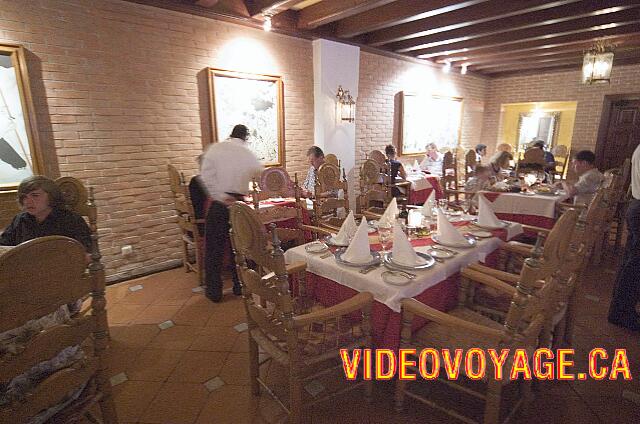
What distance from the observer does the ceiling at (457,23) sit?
12.6 feet

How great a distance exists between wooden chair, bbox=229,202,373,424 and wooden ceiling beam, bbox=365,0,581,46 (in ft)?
12.9

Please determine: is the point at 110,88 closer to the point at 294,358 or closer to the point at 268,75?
the point at 268,75

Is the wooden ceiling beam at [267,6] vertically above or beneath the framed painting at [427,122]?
above

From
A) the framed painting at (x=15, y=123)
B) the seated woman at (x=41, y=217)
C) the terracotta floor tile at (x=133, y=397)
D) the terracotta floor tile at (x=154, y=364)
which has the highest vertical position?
the framed painting at (x=15, y=123)

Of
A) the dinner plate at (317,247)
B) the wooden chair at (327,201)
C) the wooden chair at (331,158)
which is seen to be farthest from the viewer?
the wooden chair at (331,158)

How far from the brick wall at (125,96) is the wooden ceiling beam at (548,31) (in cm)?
322

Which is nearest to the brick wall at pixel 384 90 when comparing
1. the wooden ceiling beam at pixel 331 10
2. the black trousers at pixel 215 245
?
the wooden ceiling beam at pixel 331 10

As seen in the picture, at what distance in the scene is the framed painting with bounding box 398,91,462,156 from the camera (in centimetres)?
660

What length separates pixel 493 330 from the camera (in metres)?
1.51

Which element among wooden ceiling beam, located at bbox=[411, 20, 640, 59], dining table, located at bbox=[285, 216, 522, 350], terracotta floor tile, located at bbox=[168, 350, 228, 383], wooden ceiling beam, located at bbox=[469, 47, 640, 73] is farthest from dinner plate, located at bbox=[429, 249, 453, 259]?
wooden ceiling beam, located at bbox=[469, 47, 640, 73]

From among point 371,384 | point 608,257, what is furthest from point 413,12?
point 371,384

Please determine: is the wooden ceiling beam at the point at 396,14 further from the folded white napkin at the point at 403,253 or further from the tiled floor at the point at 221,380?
the tiled floor at the point at 221,380

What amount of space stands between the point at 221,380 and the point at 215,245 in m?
1.27

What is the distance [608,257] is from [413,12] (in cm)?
372
